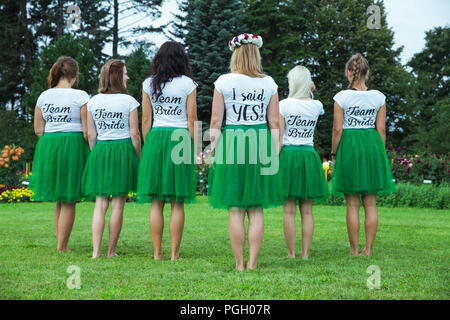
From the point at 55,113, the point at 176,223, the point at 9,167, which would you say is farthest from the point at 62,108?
the point at 9,167

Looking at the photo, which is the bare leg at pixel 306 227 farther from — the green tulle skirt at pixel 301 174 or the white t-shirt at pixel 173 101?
the white t-shirt at pixel 173 101

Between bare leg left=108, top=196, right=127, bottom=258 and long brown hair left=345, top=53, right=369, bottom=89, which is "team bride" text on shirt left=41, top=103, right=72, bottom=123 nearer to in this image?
bare leg left=108, top=196, right=127, bottom=258

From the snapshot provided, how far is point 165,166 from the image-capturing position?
4.87 metres

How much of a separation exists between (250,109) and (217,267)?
1.46 m

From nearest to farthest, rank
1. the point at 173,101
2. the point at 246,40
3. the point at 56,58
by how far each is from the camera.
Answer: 1. the point at 246,40
2. the point at 173,101
3. the point at 56,58

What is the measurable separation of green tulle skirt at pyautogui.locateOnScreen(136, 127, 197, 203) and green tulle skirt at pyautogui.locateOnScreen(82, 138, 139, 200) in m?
0.31

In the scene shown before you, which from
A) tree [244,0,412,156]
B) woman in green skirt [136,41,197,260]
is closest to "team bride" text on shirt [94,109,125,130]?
woman in green skirt [136,41,197,260]

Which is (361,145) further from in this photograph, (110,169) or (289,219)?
(110,169)

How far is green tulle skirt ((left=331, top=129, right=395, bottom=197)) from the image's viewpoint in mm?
5348

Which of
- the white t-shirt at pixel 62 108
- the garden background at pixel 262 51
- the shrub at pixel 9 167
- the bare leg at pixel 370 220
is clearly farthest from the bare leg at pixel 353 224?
the garden background at pixel 262 51

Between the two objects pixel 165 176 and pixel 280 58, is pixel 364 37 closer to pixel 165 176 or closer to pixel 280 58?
pixel 280 58

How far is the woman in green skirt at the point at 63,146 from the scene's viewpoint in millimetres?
5453

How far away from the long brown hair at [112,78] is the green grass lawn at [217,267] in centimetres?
173
